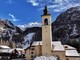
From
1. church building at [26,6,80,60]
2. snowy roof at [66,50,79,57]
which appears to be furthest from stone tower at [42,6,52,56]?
snowy roof at [66,50,79,57]

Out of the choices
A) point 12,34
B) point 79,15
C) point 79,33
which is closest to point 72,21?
point 79,15

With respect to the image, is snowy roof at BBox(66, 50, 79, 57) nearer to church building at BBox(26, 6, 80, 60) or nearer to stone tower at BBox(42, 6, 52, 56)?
church building at BBox(26, 6, 80, 60)

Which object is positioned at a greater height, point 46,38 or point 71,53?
point 46,38

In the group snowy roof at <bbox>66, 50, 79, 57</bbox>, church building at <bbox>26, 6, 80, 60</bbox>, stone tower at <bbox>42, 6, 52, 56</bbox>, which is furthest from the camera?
snowy roof at <bbox>66, 50, 79, 57</bbox>

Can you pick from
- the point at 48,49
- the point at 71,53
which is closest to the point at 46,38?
the point at 48,49

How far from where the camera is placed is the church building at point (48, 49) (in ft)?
157

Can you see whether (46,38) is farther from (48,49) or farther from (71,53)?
(71,53)

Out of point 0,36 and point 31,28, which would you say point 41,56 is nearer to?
point 0,36

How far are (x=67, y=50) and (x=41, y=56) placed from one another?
8910mm

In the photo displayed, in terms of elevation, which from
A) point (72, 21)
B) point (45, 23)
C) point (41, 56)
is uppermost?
point (72, 21)

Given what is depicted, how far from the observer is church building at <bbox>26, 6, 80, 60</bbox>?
47.9 meters

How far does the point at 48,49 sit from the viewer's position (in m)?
48.7

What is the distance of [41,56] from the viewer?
157 ft

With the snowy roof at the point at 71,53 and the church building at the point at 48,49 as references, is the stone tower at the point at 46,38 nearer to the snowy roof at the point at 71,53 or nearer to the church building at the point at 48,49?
the church building at the point at 48,49
